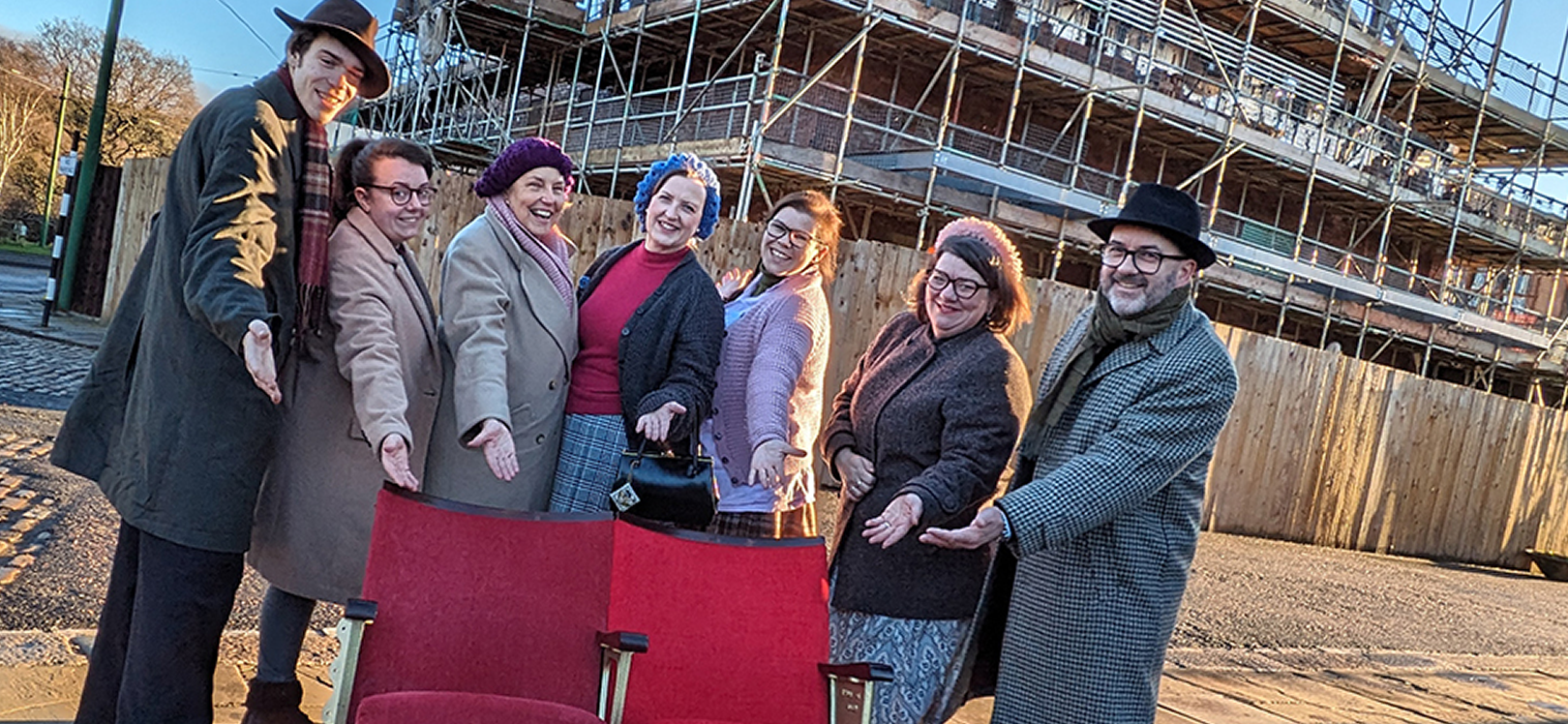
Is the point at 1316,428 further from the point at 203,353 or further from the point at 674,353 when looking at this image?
the point at 203,353

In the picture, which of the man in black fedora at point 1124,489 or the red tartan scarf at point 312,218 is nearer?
the man in black fedora at point 1124,489

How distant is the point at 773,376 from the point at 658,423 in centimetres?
48

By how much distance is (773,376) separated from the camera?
3.56 metres

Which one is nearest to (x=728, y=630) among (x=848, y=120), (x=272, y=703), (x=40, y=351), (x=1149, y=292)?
(x=272, y=703)

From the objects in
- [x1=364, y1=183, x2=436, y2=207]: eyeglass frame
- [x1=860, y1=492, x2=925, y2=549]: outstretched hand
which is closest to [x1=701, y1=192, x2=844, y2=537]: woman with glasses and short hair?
[x1=860, y1=492, x2=925, y2=549]: outstretched hand

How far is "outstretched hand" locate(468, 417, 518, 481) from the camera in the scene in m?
3.00

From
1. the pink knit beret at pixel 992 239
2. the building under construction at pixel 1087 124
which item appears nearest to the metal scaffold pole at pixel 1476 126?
the building under construction at pixel 1087 124

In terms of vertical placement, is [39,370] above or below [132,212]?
below

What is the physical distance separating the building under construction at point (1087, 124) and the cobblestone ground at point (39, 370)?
9.21 metres

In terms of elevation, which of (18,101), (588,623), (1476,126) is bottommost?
(588,623)

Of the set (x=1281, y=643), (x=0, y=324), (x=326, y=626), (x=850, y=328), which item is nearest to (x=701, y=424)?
(x=326, y=626)

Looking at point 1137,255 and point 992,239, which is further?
point 992,239

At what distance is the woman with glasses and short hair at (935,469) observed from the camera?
10.3ft

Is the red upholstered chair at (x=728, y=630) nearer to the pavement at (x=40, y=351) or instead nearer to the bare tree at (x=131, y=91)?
the pavement at (x=40, y=351)
